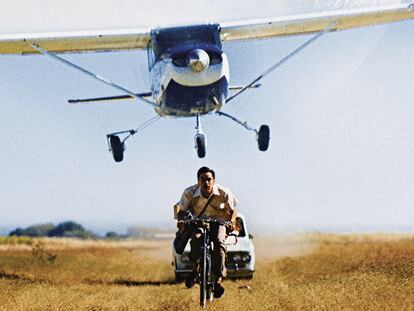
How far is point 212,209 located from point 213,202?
0.44 ft

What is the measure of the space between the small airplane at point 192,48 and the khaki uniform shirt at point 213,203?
7.50m

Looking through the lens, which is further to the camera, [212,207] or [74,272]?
[74,272]

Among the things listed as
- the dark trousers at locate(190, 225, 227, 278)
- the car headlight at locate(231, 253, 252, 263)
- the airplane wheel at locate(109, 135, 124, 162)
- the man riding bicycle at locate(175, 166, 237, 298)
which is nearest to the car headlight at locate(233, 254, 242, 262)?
the car headlight at locate(231, 253, 252, 263)

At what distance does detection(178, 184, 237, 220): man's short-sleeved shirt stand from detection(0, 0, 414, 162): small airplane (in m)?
7.51

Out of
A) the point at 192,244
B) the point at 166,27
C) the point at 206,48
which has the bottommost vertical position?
the point at 192,244

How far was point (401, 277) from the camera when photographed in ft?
27.2

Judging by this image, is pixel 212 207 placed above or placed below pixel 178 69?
below

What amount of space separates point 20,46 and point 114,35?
2.18 meters

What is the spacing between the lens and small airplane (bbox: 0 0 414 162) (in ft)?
46.2

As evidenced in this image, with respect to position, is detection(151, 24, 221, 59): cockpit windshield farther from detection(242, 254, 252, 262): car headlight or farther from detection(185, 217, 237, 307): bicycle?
detection(185, 217, 237, 307): bicycle

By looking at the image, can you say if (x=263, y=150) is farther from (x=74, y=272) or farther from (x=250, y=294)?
(x=250, y=294)

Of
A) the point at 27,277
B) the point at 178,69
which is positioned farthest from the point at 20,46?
the point at 27,277

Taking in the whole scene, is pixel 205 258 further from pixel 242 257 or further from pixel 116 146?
pixel 116 146

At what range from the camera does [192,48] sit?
1389 centimetres
